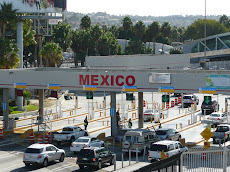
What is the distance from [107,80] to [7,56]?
24596 millimetres

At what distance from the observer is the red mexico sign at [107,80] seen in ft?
133

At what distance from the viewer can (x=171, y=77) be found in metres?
38.5

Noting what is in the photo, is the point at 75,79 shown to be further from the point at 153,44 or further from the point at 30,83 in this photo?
the point at 153,44

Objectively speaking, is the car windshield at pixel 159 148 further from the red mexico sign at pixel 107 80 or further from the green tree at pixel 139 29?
the green tree at pixel 139 29

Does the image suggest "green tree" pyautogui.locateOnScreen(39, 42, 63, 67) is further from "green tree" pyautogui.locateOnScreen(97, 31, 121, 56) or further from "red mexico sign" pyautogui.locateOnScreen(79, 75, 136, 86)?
"green tree" pyautogui.locateOnScreen(97, 31, 121, 56)

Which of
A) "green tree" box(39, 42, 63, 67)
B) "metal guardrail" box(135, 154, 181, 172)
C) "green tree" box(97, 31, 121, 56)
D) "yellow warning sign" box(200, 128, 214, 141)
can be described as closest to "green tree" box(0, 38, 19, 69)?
"green tree" box(39, 42, 63, 67)

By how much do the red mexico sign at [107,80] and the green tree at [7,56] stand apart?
2208cm

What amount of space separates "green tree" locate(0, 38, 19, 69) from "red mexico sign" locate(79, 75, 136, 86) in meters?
22.1

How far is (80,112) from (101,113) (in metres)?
2.93

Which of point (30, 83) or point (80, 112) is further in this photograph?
point (80, 112)

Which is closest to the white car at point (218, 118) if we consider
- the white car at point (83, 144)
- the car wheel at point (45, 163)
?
the white car at point (83, 144)

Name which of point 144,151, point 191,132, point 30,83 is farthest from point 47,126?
point 144,151

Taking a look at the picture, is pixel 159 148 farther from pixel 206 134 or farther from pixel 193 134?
pixel 193 134

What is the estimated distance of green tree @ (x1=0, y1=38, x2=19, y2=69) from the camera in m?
61.5
